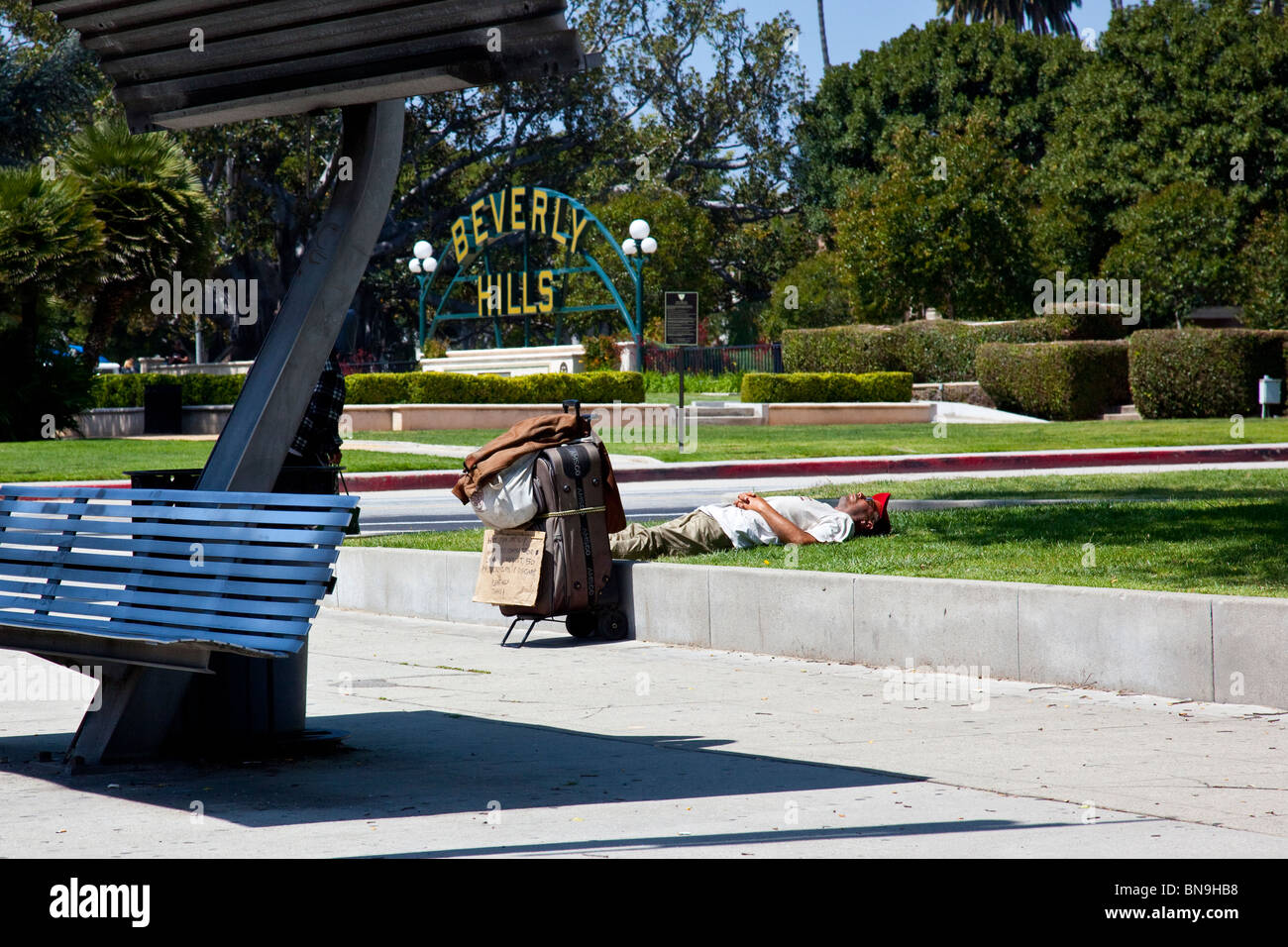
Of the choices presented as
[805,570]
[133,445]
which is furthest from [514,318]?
[805,570]

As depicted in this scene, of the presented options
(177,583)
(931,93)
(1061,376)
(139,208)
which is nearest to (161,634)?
(177,583)

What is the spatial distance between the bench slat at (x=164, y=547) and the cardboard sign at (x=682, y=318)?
1795 cm

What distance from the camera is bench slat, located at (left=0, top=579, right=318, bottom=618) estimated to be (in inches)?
197

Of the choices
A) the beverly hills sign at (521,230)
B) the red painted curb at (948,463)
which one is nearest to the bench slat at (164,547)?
the red painted curb at (948,463)

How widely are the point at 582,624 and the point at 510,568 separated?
→ 615 mm

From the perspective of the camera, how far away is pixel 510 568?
29.9 ft

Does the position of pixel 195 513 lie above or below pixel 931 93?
below

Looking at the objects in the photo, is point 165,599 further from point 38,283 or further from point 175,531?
point 38,283

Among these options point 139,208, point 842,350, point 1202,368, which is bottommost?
point 1202,368

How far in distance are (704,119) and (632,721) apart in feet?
181

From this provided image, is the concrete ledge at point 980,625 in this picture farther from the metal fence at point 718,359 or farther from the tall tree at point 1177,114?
the tall tree at point 1177,114

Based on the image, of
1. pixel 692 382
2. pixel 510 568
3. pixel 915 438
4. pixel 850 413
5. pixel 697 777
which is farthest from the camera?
pixel 692 382

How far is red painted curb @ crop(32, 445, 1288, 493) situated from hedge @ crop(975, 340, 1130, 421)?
432 inches

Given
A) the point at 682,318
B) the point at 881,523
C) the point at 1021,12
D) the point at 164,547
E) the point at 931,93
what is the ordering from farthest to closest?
the point at 1021,12 → the point at 931,93 → the point at 682,318 → the point at 881,523 → the point at 164,547
